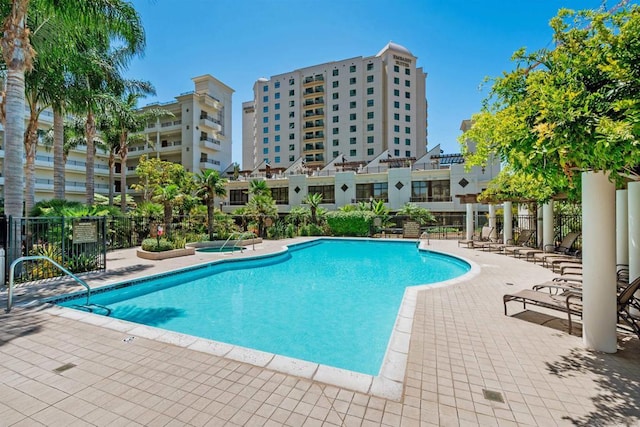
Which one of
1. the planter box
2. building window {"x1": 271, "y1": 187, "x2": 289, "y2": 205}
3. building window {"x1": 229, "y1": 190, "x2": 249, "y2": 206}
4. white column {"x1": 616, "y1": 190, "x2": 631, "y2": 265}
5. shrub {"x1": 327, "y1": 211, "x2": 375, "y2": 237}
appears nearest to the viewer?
white column {"x1": 616, "y1": 190, "x2": 631, "y2": 265}

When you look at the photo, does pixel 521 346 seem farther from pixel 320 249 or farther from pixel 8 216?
pixel 320 249

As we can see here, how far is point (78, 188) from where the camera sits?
34.7m

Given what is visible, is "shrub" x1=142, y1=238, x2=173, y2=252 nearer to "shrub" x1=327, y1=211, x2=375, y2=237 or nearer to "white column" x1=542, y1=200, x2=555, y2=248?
"shrub" x1=327, y1=211, x2=375, y2=237

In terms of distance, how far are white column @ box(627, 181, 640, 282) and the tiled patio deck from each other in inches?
64.0

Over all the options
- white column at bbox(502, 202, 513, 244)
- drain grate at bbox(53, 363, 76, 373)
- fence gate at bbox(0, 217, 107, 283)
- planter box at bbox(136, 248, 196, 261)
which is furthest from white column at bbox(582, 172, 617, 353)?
planter box at bbox(136, 248, 196, 261)

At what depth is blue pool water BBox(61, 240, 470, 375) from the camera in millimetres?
5602

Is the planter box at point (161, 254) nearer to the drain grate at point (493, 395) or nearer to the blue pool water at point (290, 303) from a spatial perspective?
the blue pool water at point (290, 303)

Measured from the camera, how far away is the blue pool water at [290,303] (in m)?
5.60

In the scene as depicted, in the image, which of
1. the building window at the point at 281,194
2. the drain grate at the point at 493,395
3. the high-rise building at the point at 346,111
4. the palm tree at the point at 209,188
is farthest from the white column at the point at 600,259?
the high-rise building at the point at 346,111

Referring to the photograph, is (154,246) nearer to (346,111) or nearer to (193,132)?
(193,132)

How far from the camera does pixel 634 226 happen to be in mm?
5207

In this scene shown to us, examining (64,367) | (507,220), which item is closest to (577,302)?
(64,367)

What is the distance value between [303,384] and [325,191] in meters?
31.6

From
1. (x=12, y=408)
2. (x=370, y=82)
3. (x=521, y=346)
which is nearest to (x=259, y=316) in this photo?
(x=12, y=408)
